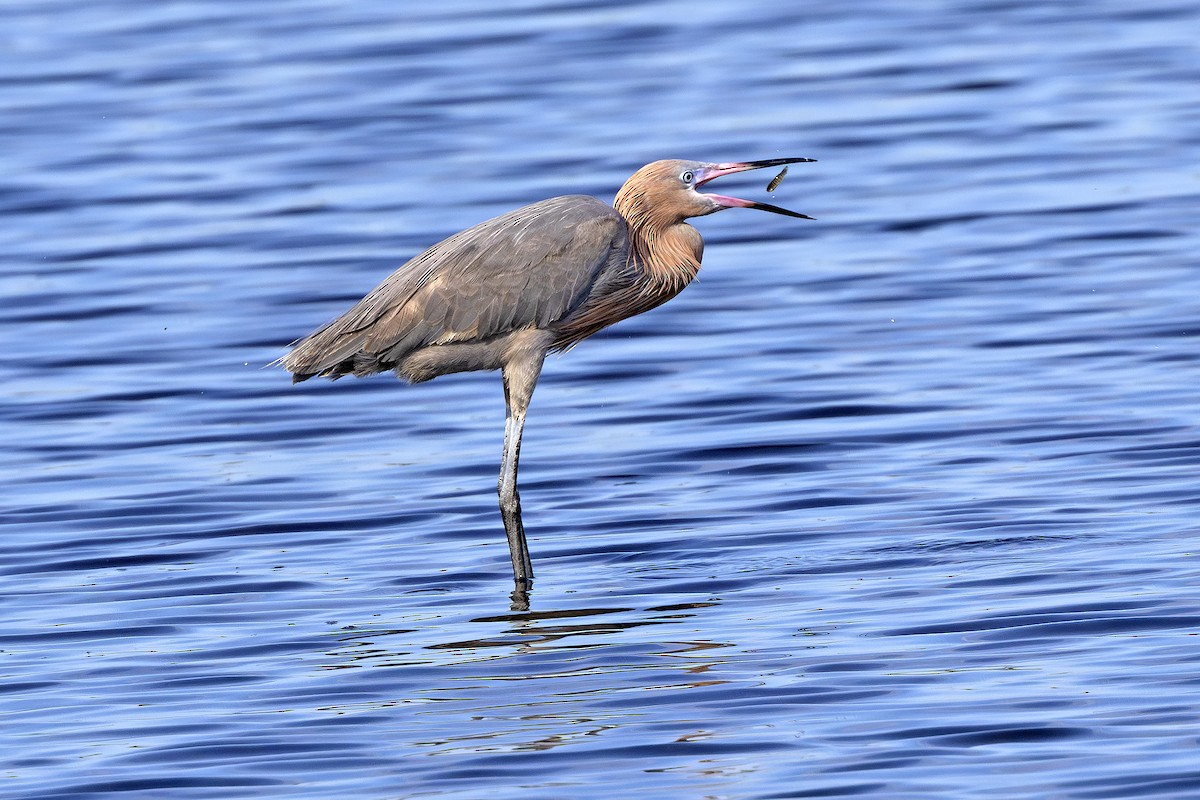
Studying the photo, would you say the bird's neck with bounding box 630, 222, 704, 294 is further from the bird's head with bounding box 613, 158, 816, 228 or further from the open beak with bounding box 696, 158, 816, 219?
the open beak with bounding box 696, 158, 816, 219

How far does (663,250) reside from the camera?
34.4 ft

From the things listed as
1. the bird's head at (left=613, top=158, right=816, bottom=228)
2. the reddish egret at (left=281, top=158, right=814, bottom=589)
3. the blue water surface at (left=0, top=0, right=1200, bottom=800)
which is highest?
the bird's head at (left=613, top=158, right=816, bottom=228)

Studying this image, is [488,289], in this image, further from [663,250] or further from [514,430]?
[663,250]

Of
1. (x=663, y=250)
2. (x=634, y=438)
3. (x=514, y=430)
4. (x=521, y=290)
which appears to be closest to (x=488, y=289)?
(x=521, y=290)

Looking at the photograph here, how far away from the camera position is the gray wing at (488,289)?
10117mm

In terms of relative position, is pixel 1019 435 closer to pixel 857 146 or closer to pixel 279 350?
pixel 279 350

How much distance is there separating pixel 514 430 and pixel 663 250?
105 cm

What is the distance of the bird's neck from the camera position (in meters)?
10.5

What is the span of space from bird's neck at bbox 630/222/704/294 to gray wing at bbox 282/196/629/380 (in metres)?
0.13

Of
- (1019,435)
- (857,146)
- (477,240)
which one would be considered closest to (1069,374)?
(1019,435)

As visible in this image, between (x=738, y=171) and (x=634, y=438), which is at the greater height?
(x=738, y=171)

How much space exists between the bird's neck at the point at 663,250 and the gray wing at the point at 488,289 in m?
0.13

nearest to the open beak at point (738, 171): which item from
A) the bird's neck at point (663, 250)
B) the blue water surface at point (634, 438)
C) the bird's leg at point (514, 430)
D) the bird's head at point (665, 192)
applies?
the bird's head at point (665, 192)

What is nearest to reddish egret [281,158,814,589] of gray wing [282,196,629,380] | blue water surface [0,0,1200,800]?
gray wing [282,196,629,380]
